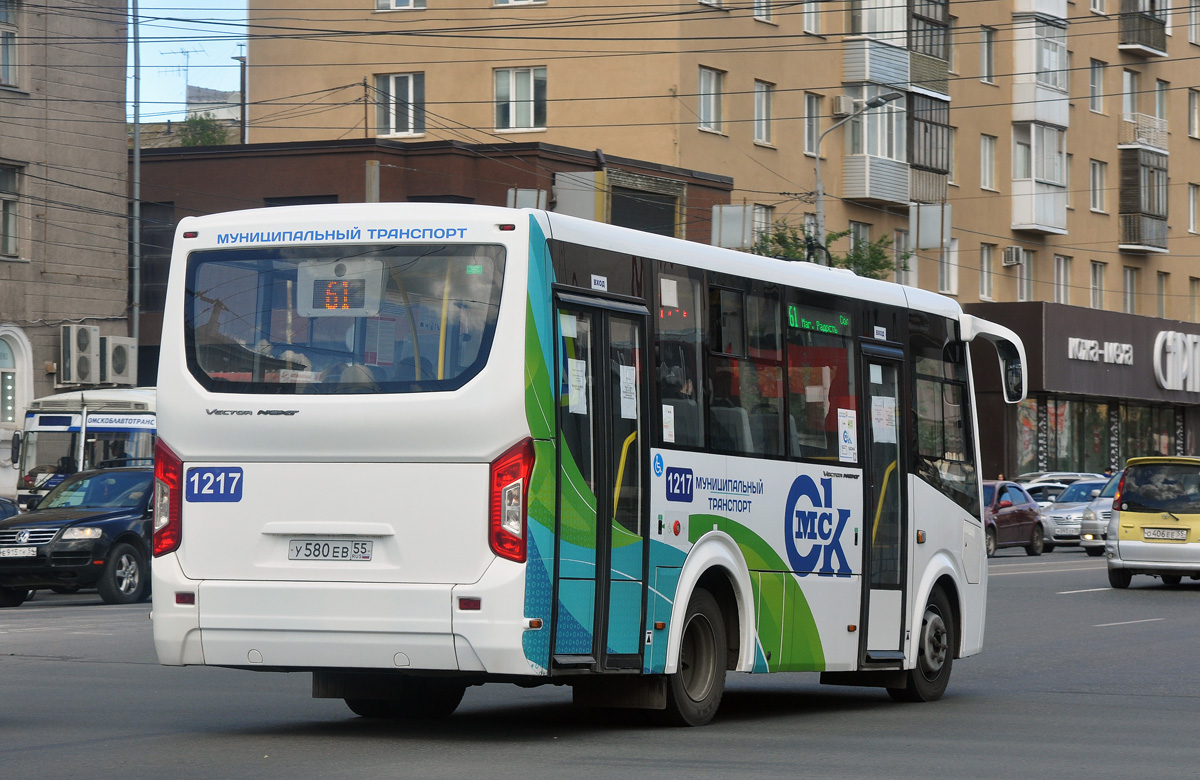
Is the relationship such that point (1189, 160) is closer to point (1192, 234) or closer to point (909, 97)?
point (1192, 234)

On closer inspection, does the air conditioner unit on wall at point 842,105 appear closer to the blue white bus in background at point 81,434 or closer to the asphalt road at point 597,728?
the blue white bus in background at point 81,434

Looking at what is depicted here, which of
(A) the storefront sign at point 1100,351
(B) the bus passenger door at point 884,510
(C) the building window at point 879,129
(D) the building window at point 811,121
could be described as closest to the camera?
(B) the bus passenger door at point 884,510

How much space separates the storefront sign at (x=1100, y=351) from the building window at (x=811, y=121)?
408 inches

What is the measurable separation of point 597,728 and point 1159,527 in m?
18.2

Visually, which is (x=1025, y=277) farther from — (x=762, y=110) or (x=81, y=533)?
(x=81, y=533)

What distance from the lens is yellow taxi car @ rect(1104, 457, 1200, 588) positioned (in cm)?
2734

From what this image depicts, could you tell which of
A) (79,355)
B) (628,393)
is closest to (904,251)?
(79,355)

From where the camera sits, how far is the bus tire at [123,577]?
22781mm

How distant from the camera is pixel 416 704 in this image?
11.6 m

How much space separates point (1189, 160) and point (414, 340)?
199 feet

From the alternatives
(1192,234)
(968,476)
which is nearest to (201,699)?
(968,476)

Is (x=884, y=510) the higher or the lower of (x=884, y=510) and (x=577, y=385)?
the lower

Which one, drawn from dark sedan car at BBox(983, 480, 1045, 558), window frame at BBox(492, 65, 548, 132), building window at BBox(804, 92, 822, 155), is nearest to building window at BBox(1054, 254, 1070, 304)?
building window at BBox(804, 92, 822, 155)

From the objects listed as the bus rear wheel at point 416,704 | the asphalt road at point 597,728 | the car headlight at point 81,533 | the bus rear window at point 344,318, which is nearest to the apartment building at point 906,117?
the car headlight at point 81,533
